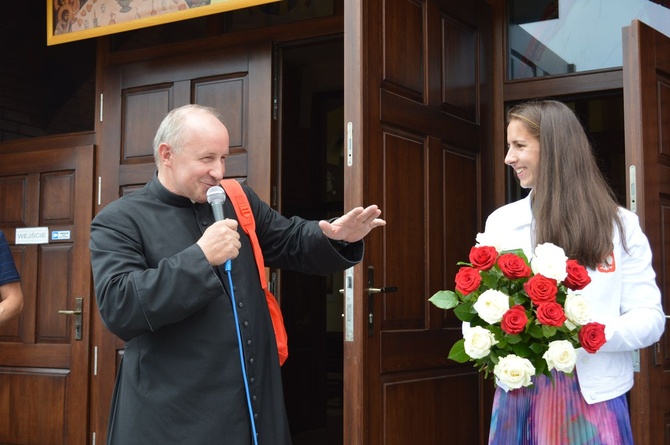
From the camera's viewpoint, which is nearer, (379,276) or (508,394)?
(508,394)

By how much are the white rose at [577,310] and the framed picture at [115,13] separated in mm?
2960

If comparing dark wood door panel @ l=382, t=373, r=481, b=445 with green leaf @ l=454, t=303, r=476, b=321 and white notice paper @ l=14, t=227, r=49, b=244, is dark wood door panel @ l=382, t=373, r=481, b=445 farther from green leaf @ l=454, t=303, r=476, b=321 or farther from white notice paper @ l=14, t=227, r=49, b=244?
white notice paper @ l=14, t=227, r=49, b=244

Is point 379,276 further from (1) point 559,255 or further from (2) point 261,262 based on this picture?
(1) point 559,255

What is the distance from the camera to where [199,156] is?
252 centimetres

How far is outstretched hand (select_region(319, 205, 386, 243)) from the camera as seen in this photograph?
8.52 feet

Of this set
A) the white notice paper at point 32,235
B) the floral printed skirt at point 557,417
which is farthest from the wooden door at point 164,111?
the floral printed skirt at point 557,417

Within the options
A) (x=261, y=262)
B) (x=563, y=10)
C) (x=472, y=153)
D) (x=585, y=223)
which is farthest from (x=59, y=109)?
(x=585, y=223)

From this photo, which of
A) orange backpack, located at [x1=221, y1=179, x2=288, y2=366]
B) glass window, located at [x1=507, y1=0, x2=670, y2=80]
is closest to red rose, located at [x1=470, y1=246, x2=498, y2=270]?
orange backpack, located at [x1=221, y1=179, x2=288, y2=366]

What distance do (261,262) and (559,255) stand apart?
3.00 ft

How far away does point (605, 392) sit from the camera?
2521 mm

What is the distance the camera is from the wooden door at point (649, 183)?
12.1 ft

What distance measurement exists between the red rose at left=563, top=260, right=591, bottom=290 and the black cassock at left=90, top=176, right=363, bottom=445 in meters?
0.92

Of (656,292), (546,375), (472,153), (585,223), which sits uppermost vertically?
(472,153)

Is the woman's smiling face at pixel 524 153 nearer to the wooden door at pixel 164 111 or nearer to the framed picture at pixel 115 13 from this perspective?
the framed picture at pixel 115 13
